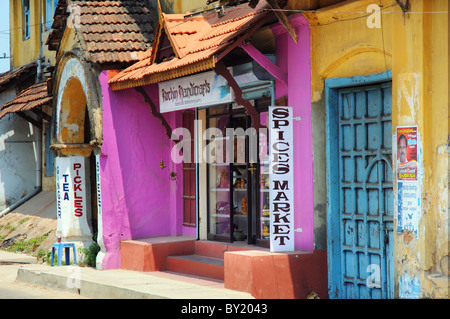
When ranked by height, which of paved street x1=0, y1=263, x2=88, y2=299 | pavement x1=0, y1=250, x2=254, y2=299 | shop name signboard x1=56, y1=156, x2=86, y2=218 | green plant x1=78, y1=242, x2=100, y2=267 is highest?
shop name signboard x1=56, y1=156, x2=86, y2=218

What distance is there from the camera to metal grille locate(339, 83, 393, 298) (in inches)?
360

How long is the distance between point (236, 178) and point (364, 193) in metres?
3.35

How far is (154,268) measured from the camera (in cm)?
1273

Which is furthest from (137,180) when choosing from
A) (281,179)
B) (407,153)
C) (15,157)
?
(15,157)

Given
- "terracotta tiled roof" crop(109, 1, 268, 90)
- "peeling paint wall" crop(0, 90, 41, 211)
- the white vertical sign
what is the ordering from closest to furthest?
"terracotta tiled roof" crop(109, 1, 268, 90) → the white vertical sign → "peeling paint wall" crop(0, 90, 41, 211)

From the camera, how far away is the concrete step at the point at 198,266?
11552 millimetres

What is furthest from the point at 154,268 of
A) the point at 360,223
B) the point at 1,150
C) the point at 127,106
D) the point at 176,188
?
the point at 1,150

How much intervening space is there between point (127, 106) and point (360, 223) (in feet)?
18.3

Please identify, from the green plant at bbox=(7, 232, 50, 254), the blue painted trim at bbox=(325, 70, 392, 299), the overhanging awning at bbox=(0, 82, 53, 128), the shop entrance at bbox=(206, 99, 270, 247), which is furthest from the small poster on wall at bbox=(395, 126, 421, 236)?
the green plant at bbox=(7, 232, 50, 254)

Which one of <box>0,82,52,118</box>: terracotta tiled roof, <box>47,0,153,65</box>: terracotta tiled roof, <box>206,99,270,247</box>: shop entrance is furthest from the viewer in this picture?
<box>0,82,52,118</box>: terracotta tiled roof

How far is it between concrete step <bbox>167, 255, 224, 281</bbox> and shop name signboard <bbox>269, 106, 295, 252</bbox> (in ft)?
5.90

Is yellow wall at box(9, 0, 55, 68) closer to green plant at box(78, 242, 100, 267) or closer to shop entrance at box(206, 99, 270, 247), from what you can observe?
green plant at box(78, 242, 100, 267)

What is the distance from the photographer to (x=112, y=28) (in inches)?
540

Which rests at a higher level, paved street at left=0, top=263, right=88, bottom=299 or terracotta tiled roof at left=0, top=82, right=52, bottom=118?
terracotta tiled roof at left=0, top=82, right=52, bottom=118
